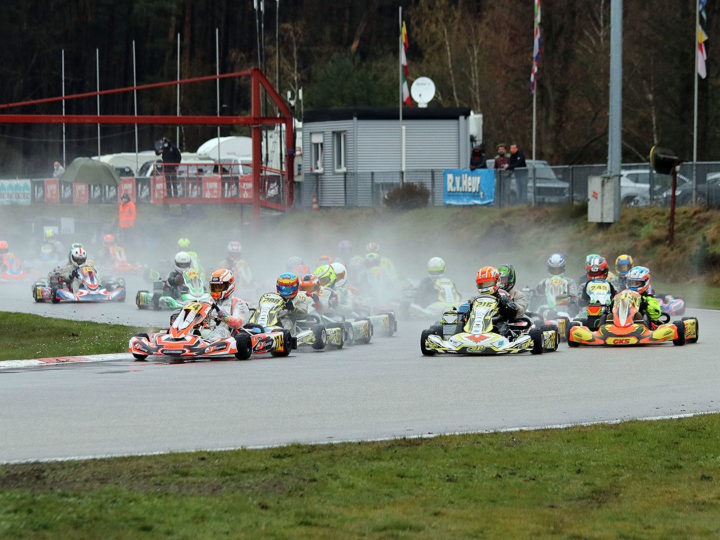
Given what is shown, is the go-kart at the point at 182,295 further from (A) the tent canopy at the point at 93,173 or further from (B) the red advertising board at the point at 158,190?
(A) the tent canopy at the point at 93,173

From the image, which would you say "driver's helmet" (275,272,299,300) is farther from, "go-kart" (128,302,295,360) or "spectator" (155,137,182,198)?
"spectator" (155,137,182,198)

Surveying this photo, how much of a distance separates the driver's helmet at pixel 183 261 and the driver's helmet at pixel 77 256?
3.77 m

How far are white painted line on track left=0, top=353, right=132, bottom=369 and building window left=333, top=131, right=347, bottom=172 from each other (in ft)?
104

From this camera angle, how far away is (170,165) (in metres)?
48.8

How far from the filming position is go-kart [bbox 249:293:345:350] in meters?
17.7

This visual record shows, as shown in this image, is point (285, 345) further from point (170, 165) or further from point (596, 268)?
point (170, 165)

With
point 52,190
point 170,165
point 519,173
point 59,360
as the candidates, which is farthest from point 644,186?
point 52,190

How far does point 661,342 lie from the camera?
1812cm

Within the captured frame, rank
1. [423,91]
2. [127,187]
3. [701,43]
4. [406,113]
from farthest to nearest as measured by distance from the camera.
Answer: [423,91], [127,187], [406,113], [701,43]

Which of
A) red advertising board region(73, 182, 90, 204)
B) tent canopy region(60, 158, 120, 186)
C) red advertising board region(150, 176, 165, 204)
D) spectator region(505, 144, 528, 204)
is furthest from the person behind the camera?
red advertising board region(73, 182, 90, 204)

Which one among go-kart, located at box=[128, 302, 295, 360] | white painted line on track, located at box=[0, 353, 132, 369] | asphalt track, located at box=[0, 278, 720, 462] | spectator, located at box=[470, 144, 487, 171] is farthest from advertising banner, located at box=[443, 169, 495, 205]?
go-kart, located at box=[128, 302, 295, 360]

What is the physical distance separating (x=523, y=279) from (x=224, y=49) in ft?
177

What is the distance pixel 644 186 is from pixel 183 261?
1690 cm

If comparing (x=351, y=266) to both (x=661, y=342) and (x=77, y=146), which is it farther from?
(x=77, y=146)
